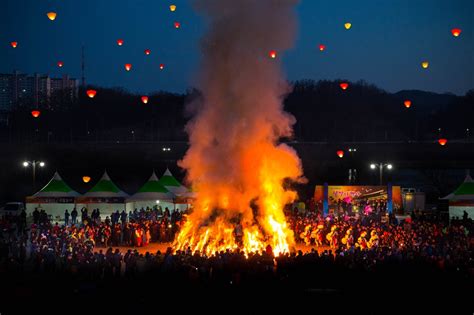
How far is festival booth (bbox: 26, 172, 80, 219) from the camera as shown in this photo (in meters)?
40.7

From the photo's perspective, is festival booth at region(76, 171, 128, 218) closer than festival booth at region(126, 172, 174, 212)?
Yes

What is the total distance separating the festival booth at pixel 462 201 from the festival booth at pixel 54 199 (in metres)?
20.2

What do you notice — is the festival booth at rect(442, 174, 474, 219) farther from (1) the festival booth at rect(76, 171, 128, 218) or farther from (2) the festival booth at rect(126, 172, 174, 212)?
(1) the festival booth at rect(76, 171, 128, 218)

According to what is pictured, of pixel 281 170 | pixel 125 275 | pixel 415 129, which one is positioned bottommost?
pixel 125 275

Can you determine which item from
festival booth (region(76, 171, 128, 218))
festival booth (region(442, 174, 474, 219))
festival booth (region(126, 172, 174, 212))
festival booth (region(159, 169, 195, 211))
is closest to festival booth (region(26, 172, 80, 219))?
festival booth (region(76, 171, 128, 218))

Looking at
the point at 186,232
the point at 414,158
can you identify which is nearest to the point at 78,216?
the point at 186,232

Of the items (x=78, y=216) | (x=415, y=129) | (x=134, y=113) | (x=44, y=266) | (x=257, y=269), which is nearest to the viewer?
(x=257, y=269)

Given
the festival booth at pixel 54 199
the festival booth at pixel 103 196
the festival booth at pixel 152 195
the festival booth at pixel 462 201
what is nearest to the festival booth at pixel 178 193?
the festival booth at pixel 152 195

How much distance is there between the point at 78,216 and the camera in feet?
141

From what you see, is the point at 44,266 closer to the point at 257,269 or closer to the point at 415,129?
the point at 257,269

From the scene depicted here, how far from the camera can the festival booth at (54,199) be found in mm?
40688

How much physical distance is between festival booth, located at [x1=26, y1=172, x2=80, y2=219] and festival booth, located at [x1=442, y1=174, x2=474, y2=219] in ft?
66.2

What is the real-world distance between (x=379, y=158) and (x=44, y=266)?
179 ft

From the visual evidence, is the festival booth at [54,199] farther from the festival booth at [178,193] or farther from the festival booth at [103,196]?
the festival booth at [178,193]
